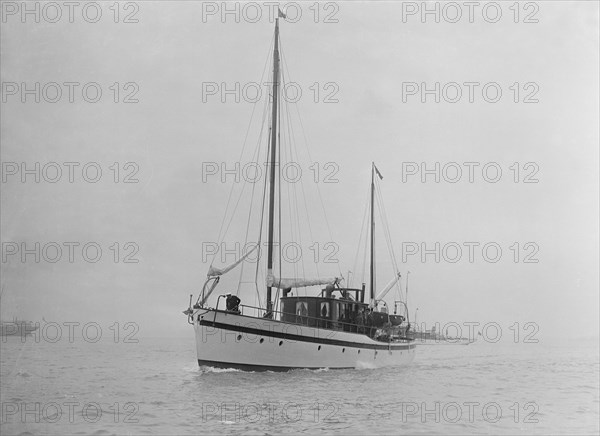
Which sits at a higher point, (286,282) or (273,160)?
(273,160)

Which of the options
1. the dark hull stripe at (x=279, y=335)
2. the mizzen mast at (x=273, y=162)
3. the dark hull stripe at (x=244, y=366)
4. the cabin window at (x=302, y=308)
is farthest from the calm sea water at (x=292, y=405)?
the mizzen mast at (x=273, y=162)

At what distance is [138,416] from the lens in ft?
62.7

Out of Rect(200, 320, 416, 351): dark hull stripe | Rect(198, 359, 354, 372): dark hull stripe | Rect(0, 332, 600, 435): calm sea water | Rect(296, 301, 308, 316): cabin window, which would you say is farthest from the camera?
Rect(296, 301, 308, 316): cabin window

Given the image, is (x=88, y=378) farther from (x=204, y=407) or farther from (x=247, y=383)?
(x=204, y=407)

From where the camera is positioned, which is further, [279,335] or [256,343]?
[279,335]

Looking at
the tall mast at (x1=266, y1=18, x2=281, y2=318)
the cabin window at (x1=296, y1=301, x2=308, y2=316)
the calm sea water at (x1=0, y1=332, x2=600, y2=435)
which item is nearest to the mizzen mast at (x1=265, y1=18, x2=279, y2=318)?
the tall mast at (x1=266, y1=18, x2=281, y2=318)

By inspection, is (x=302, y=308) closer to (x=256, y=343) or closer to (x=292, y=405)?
(x=256, y=343)

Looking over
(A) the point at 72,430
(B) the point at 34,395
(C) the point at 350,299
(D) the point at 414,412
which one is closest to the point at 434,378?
(C) the point at 350,299

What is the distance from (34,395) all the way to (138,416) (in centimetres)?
776

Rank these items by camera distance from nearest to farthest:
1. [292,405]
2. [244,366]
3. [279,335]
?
1. [292,405]
2. [244,366]
3. [279,335]

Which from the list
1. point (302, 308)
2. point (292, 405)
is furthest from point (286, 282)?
point (292, 405)

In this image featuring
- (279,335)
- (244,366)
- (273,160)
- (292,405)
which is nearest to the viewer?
(292,405)

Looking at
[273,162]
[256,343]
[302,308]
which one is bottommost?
[256,343]

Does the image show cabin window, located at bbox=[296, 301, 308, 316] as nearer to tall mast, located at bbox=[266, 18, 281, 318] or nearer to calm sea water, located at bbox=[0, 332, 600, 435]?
tall mast, located at bbox=[266, 18, 281, 318]
